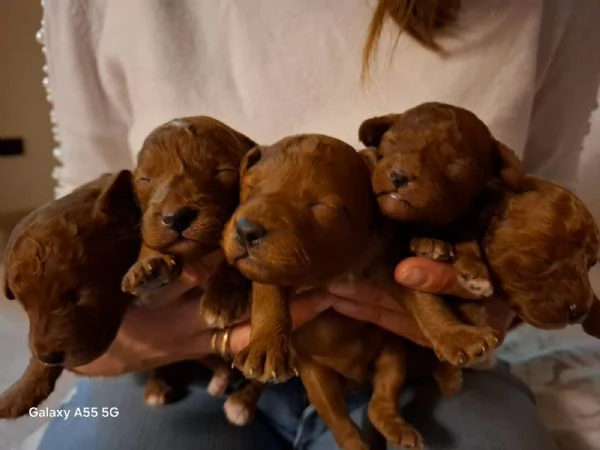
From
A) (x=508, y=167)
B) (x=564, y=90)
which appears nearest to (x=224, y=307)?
(x=508, y=167)

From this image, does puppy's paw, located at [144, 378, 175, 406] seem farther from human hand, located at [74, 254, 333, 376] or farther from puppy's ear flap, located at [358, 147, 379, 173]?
puppy's ear flap, located at [358, 147, 379, 173]

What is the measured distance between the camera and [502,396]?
989mm

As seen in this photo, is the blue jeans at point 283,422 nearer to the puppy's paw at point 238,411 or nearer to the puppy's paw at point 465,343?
the puppy's paw at point 238,411

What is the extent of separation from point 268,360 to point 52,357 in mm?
254

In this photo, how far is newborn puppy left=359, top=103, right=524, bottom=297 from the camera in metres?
0.71

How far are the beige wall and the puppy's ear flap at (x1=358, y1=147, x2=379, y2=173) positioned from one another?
218 centimetres

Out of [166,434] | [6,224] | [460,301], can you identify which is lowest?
[6,224]

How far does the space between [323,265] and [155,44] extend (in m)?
0.62

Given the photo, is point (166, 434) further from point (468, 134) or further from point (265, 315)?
point (468, 134)

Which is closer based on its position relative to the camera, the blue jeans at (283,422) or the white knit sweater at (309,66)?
the blue jeans at (283,422)

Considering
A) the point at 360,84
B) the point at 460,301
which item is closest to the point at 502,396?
the point at 460,301

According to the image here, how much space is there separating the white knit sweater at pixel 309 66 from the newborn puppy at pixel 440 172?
1.20ft

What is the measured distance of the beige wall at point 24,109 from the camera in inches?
104

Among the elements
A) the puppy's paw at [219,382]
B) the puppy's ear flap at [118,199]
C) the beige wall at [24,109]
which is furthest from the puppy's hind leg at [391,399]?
the beige wall at [24,109]
